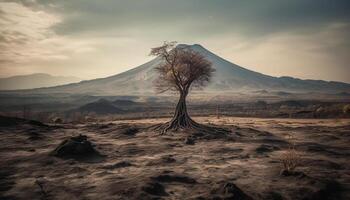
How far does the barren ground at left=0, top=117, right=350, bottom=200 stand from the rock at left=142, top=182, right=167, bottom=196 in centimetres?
3

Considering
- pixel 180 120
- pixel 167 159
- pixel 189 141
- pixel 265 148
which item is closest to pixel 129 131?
pixel 180 120

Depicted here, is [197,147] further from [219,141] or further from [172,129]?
[172,129]

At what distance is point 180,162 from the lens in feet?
50.5

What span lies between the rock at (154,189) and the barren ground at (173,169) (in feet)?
0.11

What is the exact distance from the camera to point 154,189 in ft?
35.5

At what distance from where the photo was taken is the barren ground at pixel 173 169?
10617 millimetres

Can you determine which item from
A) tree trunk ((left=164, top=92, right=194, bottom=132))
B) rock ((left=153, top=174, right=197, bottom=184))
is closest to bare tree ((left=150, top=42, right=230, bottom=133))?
tree trunk ((left=164, top=92, right=194, bottom=132))

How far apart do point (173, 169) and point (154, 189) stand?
312 cm

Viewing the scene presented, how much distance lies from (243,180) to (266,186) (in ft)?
3.45

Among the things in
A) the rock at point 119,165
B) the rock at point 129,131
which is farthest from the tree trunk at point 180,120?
the rock at point 119,165

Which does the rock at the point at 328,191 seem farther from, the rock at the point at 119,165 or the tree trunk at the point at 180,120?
the tree trunk at the point at 180,120

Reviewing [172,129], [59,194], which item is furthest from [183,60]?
[59,194]

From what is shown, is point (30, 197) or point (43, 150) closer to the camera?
point (30, 197)

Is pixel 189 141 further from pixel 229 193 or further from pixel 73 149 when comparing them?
pixel 229 193
